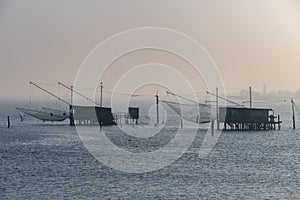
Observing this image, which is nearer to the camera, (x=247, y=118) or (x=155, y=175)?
(x=155, y=175)

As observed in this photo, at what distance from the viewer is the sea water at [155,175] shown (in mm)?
49312

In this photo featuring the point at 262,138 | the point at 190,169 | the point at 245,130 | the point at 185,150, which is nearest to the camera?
the point at 190,169

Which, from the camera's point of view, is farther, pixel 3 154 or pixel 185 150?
pixel 185 150

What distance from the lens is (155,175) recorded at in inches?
2344

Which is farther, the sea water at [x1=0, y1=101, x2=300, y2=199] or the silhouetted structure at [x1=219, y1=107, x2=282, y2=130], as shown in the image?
the silhouetted structure at [x1=219, y1=107, x2=282, y2=130]

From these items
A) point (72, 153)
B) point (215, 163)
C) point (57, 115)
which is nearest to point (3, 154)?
point (72, 153)

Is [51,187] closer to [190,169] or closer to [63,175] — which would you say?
[63,175]

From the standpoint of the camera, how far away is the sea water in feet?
162

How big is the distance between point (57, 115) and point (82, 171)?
110108mm

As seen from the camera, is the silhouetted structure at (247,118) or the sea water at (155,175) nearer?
the sea water at (155,175)

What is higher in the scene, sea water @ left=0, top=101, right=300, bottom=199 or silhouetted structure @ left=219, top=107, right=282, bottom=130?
silhouetted structure @ left=219, top=107, right=282, bottom=130

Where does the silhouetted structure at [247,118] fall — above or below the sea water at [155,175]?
above

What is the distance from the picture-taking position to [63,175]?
2315 inches

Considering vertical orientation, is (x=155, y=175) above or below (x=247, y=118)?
below
